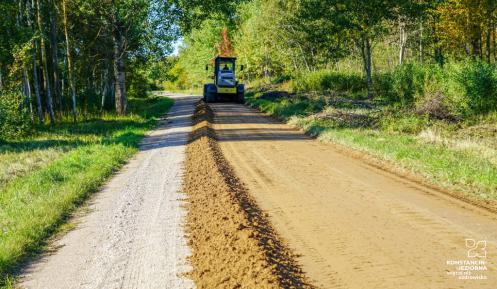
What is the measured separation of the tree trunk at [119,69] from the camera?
966 inches

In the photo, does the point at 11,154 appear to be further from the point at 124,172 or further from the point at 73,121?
the point at 73,121

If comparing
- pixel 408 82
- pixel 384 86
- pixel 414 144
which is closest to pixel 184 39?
pixel 384 86

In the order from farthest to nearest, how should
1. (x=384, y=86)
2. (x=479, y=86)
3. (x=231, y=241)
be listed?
(x=384, y=86), (x=479, y=86), (x=231, y=241)

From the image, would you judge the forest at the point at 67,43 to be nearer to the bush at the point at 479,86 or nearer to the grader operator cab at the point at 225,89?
the grader operator cab at the point at 225,89

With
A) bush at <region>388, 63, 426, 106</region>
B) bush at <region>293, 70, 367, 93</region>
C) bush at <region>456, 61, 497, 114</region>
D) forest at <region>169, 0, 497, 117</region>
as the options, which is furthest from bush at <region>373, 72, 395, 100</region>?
bush at <region>456, 61, 497, 114</region>

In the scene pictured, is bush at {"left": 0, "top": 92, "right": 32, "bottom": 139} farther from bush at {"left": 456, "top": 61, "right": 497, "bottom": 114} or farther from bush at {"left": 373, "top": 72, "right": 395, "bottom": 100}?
bush at {"left": 373, "top": 72, "right": 395, "bottom": 100}

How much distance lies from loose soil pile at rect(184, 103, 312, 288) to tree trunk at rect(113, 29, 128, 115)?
16.2 m

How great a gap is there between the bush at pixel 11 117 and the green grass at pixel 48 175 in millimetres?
510

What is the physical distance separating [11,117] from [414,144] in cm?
1464

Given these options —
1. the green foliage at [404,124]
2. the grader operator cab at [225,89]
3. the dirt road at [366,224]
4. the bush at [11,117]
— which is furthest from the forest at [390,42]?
the dirt road at [366,224]

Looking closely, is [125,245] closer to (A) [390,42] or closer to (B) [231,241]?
(B) [231,241]

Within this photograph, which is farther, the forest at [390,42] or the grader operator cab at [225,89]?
the grader operator cab at [225,89]

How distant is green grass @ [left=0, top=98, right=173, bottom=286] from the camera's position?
688 centimetres

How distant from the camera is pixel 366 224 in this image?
6.82 meters
